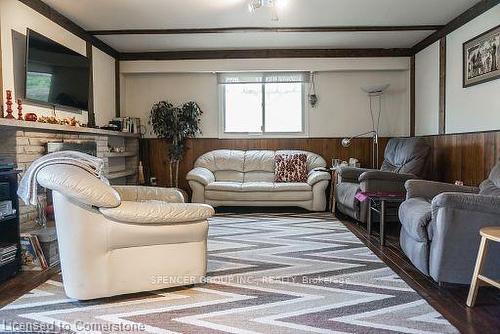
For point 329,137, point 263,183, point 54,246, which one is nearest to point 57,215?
point 54,246

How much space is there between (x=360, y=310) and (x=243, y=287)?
29.9 inches

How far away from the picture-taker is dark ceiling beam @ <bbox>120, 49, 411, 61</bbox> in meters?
5.94

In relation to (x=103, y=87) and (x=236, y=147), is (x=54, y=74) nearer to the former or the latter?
(x=103, y=87)

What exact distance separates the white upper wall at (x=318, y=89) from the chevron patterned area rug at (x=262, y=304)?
325 centimetres

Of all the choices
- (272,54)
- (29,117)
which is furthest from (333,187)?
(29,117)

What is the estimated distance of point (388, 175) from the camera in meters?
4.30

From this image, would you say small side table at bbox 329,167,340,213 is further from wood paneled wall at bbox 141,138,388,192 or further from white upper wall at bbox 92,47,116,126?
white upper wall at bbox 92,47,116,126

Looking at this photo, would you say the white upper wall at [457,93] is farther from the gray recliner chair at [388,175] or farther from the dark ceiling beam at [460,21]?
the gray recliner chair at [388,175]

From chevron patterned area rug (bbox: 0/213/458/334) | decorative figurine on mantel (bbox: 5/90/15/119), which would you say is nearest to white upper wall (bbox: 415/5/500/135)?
chevron patterned area rug (bbox: 0/213/458/334)

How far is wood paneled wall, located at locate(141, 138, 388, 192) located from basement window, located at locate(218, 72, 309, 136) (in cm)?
17

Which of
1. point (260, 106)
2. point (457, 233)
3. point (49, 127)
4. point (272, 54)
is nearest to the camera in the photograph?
point (457, 233)

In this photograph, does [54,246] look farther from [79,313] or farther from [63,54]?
[63,54]

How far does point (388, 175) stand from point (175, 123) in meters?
3.22

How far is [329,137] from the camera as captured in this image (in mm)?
6246
